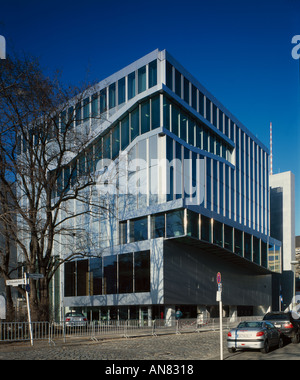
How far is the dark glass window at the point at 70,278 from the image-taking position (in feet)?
149

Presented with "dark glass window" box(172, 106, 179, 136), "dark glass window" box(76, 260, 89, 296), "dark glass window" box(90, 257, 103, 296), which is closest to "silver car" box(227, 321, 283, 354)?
"dark glass window" box(172, 106, 179, 136)

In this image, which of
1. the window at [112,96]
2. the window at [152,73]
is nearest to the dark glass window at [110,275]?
the window at [112,96]

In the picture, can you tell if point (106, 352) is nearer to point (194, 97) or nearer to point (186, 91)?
point (186, 91)

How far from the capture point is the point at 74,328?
76.8ft

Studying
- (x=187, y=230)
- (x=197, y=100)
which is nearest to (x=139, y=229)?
(x=187, y=230)

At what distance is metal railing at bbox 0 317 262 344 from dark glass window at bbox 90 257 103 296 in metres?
12.8

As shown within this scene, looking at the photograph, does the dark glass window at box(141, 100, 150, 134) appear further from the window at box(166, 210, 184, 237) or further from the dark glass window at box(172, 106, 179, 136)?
the window at box(166, 210, 184, 237)

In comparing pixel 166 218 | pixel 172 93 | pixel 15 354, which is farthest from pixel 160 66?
pixel 15 354

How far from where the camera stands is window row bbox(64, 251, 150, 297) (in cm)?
3828

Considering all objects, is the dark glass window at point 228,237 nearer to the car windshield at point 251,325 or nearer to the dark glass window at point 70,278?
the dark glass window at point 70,278

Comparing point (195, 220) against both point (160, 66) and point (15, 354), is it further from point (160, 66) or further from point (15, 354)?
point (15, 354)

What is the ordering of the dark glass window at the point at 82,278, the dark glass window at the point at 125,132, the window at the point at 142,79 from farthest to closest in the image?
the dark glass window at the point at 82,278, the dark glass window at the point at 125,132, the window at the point at 142,79

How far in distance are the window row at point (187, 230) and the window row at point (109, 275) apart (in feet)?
6.24
